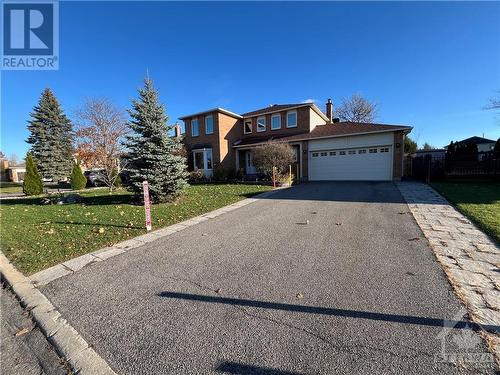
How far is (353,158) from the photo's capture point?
644 inches

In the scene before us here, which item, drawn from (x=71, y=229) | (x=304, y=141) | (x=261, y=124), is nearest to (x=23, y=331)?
(x=71, y=229)

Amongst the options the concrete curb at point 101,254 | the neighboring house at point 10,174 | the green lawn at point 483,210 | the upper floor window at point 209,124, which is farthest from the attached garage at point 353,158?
the neighboring house at point 10,174

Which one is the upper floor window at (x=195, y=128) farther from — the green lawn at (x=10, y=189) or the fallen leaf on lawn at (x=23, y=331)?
the fallen leaf on lawn at (x=23, y=331)

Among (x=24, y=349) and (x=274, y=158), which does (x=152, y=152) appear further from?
(x=274, y=158)

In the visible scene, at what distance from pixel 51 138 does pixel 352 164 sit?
1302 inches

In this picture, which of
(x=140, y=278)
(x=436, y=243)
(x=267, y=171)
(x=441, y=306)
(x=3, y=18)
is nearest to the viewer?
(x=441, y=306)

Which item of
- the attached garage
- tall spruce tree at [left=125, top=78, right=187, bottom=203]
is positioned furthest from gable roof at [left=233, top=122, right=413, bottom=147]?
tall spruce tree at [left=125, top=78, right=187, bottom=203]

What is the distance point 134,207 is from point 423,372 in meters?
8.83

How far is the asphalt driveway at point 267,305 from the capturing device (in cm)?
192

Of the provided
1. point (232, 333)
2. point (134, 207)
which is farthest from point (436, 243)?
point (134, 207)

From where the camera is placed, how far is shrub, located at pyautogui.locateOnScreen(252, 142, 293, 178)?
14.8 m

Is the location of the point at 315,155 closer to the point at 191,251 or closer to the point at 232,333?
the point at 191,251

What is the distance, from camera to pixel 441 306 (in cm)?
249
